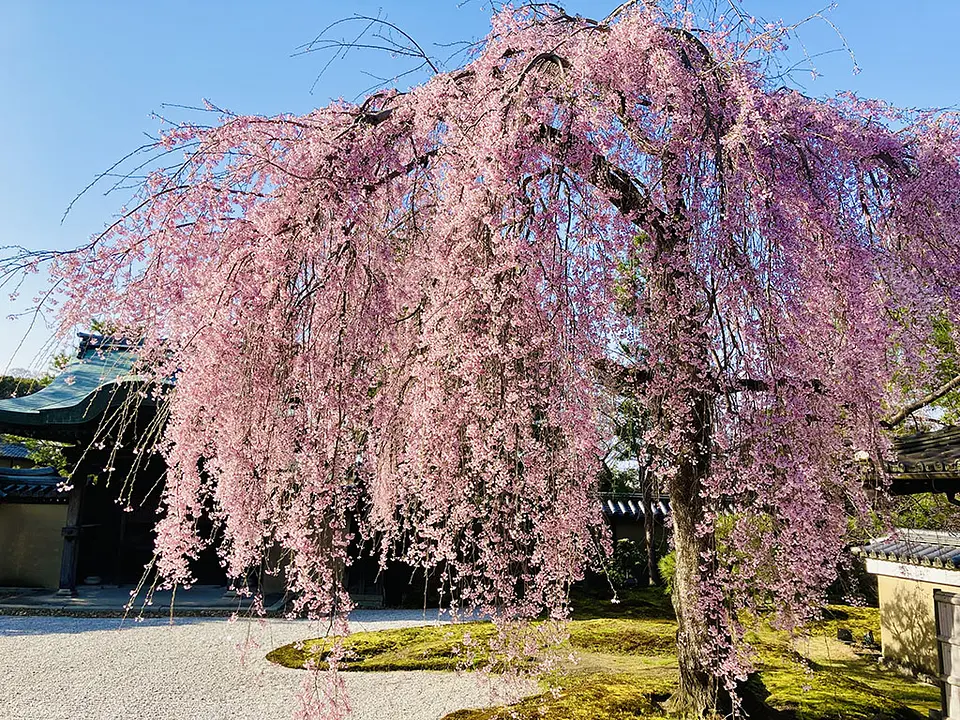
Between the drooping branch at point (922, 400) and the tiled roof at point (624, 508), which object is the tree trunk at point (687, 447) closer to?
the drooping branch at point (922, 400)

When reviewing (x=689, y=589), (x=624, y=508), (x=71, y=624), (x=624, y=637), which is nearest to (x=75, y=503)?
(x=71, y=624)

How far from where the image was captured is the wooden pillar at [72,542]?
13516 mm

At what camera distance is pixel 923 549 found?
7.60 metres

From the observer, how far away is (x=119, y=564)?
15.4 meters

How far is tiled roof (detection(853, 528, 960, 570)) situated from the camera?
22.9 feet

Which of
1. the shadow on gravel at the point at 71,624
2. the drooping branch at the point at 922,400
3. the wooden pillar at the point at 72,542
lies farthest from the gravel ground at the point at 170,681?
the drooping branch at the point at 922,400

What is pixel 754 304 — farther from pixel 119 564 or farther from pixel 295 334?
pixel 119 564

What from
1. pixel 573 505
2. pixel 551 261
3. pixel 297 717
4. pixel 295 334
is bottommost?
pixel 297 717

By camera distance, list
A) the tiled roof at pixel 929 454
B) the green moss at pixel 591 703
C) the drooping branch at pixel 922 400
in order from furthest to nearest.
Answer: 1. the green moss at pixel 591 703
2. the tiled roof at pixel 929 454
3. the drooping branch at pixel 922 400

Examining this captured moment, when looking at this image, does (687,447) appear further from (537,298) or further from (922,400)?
(922,400)

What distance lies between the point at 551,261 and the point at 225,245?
1.82 m

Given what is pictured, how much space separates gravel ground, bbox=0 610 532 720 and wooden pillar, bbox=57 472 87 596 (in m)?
2.44

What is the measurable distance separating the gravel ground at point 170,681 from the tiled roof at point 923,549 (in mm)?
4661

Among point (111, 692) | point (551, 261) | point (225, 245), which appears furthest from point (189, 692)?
point (551, 261)
